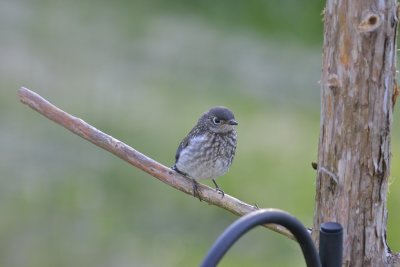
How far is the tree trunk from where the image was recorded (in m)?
2.36

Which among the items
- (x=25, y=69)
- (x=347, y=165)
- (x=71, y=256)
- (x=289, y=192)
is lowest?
(x=71, y=256)

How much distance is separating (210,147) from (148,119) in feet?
10.0

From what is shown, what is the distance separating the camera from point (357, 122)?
243 cm

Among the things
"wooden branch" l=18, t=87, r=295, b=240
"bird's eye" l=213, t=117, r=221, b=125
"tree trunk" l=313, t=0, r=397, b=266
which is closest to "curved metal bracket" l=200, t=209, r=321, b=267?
"tree trunk" l=313, t=0, r=397, b=266

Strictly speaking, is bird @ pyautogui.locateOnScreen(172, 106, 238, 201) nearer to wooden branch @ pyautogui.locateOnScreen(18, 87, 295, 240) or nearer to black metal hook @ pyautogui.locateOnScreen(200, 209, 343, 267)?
wooden branch @ pyautogui.locateOnScreen(18, 87, 295, 240)

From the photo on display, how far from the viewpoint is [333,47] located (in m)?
2.40

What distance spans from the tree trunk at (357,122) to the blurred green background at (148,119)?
322 cm

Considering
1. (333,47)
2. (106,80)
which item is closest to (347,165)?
(333,47)

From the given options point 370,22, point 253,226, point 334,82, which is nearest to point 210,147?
point 334,82

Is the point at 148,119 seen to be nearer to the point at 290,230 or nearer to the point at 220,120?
the point at 220,120

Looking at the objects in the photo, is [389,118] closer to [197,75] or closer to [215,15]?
[197,75]

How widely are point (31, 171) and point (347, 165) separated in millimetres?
4700

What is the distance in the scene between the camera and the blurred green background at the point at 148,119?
604 cm

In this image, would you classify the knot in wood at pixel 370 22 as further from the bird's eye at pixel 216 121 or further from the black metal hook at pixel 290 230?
the bird's eye at pixel 216 121
